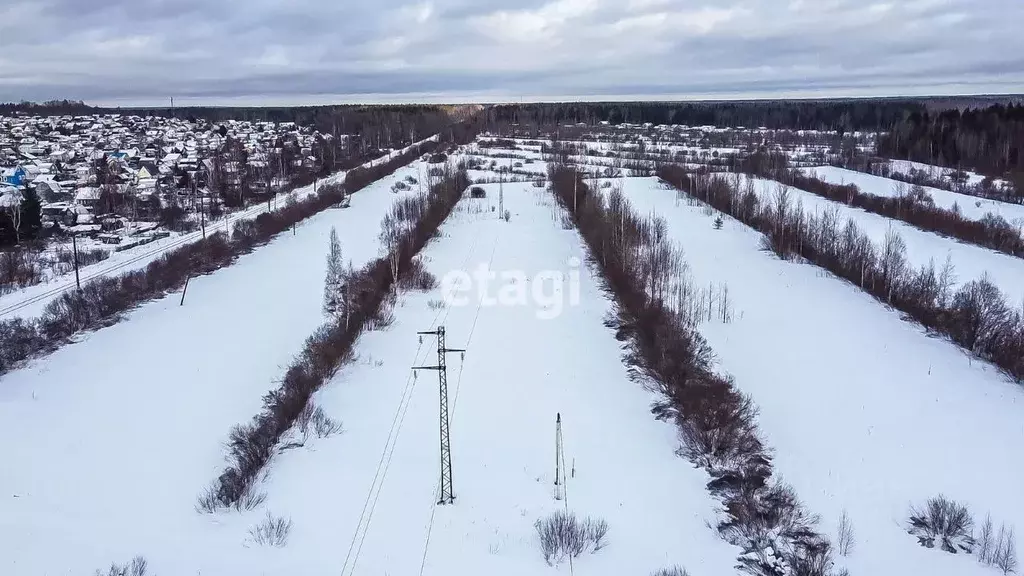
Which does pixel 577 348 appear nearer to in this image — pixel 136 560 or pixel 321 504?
pixel 321 504

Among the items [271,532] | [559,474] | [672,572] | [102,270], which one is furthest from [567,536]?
[102,270]

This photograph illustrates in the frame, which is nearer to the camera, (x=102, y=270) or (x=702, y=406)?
(x=702, y=406)

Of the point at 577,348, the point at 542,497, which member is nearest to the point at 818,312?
the point at 577,348

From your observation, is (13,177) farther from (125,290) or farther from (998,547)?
(998,547)

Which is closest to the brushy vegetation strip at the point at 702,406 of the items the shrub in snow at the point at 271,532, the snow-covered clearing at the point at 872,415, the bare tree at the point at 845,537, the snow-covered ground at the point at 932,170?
the bare tree at the point at 845,537

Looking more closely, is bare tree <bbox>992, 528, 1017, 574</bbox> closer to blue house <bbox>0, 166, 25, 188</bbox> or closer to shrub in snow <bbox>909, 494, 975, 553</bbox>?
shrub in snow <bbox>909, 494, 975, 553</bbox>

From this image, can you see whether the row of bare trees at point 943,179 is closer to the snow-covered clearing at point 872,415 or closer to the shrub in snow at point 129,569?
the snow-covered clearing at point 872,415
